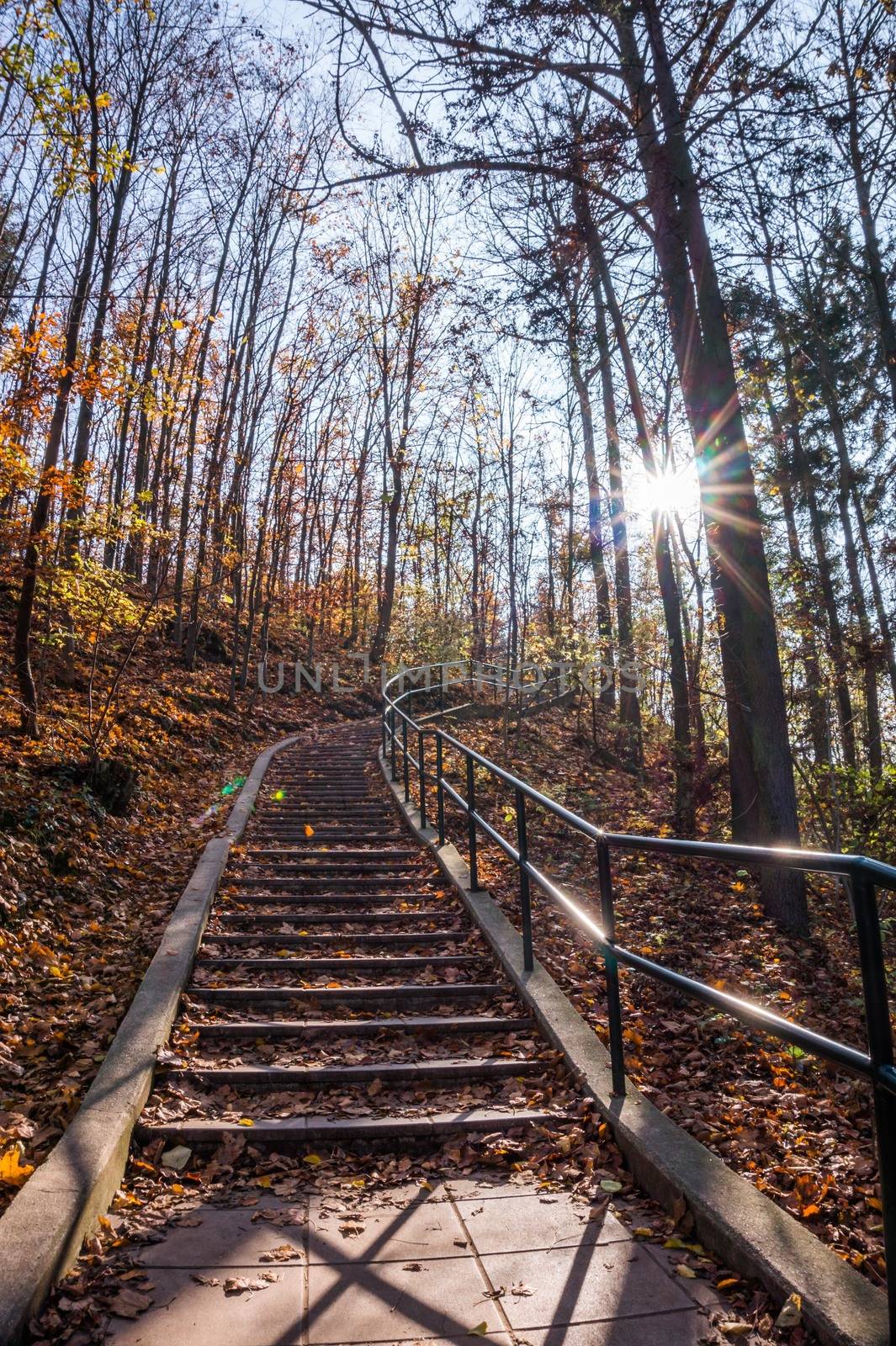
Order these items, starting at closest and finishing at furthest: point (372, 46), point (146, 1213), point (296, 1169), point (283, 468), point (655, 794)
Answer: point (146, 1213)
point (296, 1169)
point (372, 46)
point (655, 794)
point (283, 468)

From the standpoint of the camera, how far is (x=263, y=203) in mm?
15547

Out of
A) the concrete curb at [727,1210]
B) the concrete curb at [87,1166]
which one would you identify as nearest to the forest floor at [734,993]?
the concrete curb at [727,1210]

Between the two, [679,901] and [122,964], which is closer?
[122,964]

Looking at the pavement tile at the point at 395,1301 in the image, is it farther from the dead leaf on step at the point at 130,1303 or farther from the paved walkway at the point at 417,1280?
the dead leaf on step at the point at 130,1303

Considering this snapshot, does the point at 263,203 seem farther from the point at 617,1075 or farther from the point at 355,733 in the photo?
the point at 617,1075

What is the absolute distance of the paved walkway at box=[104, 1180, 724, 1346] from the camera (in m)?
2.17

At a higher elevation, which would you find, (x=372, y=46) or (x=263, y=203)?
(x=263, y=203)

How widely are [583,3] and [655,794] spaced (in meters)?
10.9

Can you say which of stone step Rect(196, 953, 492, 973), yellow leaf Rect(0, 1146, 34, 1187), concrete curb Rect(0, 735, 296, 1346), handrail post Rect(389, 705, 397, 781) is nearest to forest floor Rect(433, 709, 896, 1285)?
stone step Rect(196, 953, 492, 973)

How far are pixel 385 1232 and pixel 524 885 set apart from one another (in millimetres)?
2285

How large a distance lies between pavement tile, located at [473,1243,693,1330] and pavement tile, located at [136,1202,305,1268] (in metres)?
0.65

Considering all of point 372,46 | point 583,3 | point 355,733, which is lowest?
point 355,733

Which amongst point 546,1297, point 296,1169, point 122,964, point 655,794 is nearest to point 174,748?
point 122,964

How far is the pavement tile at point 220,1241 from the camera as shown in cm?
250
